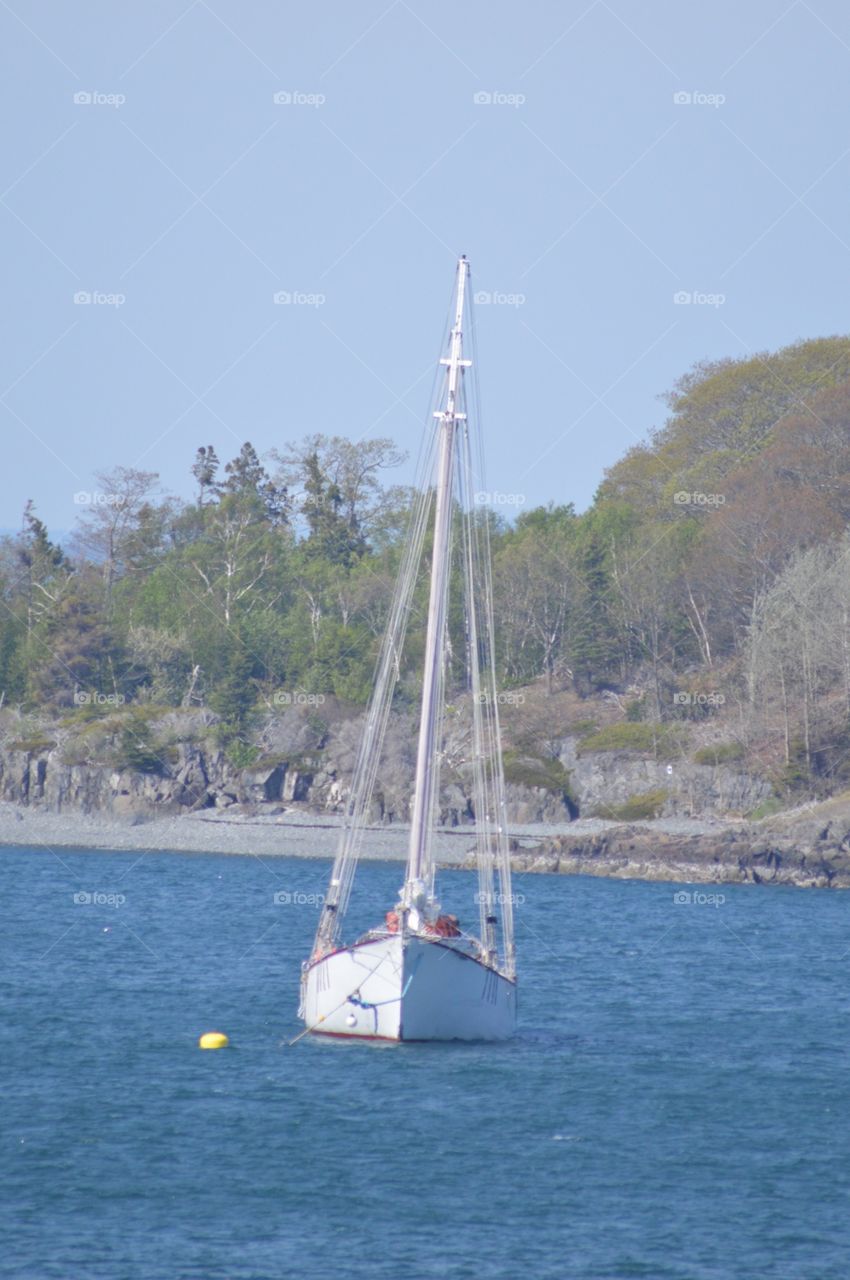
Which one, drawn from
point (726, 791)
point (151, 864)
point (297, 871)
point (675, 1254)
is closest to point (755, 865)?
point (726, 791)

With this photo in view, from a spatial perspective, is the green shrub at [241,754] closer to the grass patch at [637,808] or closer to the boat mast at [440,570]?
the grass patch at [637,808]

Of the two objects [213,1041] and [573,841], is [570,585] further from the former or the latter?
[213,1041]

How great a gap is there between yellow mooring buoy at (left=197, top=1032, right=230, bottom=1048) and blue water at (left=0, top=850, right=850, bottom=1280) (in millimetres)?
412

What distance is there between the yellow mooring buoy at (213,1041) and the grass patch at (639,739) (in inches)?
2021

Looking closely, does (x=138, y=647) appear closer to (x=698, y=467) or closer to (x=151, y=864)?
(x=151, y=864)

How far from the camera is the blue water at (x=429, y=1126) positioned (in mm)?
23969

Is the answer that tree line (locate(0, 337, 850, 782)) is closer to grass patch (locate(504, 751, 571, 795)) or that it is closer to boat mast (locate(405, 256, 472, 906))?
grass patch (locate(504, 751, 571, 795))

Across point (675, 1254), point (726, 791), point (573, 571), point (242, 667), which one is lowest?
point (675, 1254)

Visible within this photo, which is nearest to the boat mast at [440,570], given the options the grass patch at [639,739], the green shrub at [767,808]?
the green shrub at [767,808]

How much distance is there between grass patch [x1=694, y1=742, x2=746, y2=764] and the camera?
274 ft

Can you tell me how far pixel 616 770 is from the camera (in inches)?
3371

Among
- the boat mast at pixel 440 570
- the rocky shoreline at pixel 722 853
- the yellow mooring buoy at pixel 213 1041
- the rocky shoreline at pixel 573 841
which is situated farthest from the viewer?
the rocky shoreline at pixel 573 841

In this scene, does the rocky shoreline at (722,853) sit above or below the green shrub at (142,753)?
below

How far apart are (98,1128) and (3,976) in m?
16.9
